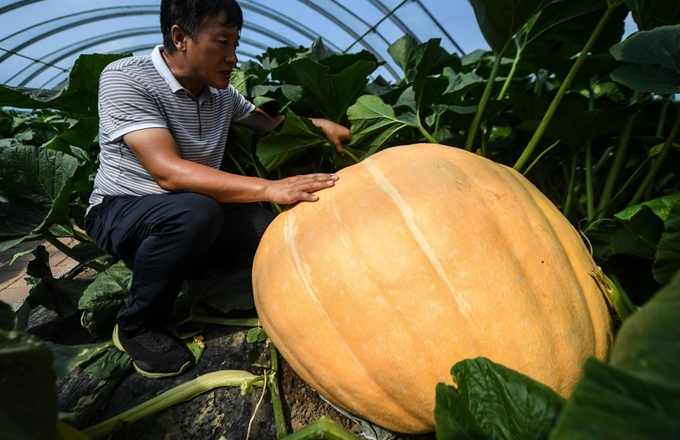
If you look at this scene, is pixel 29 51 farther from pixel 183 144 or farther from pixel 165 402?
pixel 165 402

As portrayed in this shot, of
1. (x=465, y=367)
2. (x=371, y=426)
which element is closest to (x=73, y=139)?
(x=371, y=426)

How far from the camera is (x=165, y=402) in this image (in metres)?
0.90

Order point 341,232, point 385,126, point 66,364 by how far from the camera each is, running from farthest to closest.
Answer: point 385,126 < point 341,232 < point 66,364

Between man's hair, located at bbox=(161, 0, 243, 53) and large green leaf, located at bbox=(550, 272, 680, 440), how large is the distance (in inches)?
49.5

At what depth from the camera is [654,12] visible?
3.77ft

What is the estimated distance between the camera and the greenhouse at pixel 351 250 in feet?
1.73

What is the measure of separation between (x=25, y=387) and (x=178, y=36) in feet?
3.54

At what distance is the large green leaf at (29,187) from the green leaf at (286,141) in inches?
26.1

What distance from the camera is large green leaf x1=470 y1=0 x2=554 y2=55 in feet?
3.46

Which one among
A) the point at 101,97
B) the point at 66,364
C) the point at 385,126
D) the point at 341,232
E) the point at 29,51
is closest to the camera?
the point at 66,364

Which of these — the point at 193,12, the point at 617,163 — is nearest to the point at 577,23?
the point at 617,163

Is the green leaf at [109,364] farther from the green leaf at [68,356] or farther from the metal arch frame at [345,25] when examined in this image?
the metal arch frame at [345,25]

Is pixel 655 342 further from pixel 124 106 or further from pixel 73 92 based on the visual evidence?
pixel 73 92

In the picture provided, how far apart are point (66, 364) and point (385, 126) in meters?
1.08
